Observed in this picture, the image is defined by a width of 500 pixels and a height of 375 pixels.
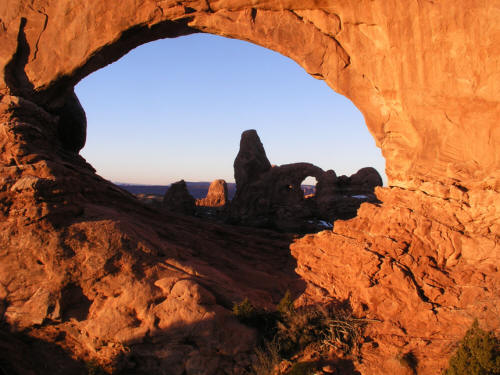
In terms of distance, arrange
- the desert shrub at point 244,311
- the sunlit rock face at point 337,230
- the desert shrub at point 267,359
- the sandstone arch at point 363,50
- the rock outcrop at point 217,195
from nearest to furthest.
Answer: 1. the desert shrub at point 267,359
2. the sunlit rock face at point 337,230
3. the desert shrub at point 244,311
4. the sandstone arch at point 363,50
5. the rock outcrop at point 217,195

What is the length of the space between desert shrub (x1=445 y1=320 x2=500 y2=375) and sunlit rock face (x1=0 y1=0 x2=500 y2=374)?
537mm

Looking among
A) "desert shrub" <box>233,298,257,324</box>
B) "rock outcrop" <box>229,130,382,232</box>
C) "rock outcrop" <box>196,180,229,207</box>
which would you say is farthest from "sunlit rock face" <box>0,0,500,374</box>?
"rock outcrop" <box>196,180,229,207</box>

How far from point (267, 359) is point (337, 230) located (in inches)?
117

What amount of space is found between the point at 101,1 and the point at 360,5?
224 inches

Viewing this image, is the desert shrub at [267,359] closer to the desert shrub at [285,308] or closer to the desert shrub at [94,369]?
the desert shrub at [285,308]

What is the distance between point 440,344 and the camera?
207 inches

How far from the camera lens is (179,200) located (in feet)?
61.1

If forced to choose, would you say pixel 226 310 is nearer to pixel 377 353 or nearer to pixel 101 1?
pixel 377 353

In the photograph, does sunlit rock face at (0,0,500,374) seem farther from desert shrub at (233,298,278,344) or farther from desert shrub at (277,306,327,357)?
desert shrub at (277,306,327,357)

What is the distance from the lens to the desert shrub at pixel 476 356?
437 cm

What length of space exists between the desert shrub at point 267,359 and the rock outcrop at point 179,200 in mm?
13352

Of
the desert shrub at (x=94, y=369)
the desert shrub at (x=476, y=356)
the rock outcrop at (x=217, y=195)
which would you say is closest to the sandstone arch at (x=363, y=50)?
the desert shrub at (x=476, y=356)

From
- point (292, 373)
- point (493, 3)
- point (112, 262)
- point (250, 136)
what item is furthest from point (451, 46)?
point (250, 136)

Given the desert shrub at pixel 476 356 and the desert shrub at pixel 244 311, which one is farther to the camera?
the desert shrub at pixel 244 311
